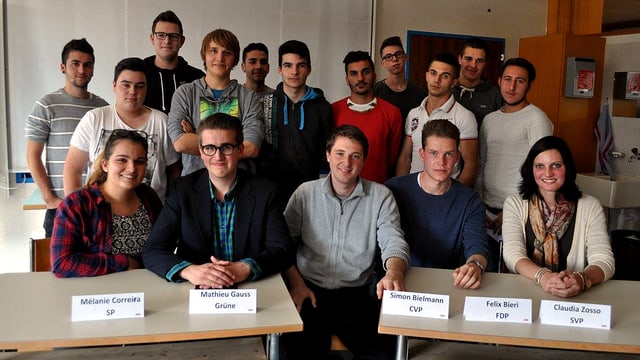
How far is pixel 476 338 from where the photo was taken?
5.37 ft

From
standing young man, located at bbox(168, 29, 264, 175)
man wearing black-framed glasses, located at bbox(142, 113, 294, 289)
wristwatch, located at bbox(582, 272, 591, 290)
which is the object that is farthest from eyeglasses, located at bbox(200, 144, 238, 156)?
wristwatch, located at bbox(582, 272, 591, 290)

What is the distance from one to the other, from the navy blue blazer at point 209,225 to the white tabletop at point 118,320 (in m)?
0.19

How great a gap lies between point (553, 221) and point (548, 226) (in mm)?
31

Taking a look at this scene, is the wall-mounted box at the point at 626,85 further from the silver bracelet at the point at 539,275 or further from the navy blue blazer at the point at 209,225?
the navy blue blazer at the point at 209,225

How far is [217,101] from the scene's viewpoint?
278cm

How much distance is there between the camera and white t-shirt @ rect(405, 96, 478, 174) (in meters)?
3.03

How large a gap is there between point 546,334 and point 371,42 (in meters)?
4.10

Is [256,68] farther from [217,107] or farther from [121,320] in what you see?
[121,320]

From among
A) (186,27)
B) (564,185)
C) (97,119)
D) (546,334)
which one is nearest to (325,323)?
(546,334)

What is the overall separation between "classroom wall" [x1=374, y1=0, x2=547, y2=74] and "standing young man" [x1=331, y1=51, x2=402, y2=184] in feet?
7.53

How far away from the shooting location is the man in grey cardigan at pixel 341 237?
2.22m

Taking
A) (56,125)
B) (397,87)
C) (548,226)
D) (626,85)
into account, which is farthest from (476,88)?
(626,85)

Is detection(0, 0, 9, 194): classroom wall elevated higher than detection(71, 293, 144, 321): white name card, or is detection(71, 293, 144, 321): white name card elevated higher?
detection(0, 0, 9, 194): classroom wall

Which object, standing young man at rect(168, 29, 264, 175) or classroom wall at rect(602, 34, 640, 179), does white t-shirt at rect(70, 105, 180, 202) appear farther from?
classroom wall at rect(602, 34, 640, 179)
